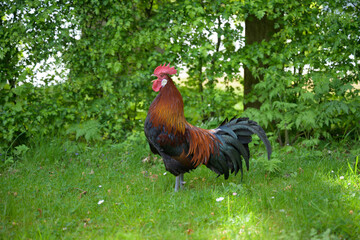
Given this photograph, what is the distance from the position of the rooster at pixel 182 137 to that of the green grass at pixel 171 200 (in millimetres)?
346

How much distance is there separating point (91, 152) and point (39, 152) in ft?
2.90

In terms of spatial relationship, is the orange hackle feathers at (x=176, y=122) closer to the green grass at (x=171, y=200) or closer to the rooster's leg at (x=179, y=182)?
the rooster's leg at (x=179, y=182)

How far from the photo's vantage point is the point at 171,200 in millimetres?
4035

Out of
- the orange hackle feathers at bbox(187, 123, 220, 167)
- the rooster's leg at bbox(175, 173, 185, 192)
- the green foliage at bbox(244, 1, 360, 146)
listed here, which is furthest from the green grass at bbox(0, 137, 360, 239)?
the green foliage at bbox(244, 1, 360, 146)

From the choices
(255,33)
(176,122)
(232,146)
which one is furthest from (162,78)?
(255,33)

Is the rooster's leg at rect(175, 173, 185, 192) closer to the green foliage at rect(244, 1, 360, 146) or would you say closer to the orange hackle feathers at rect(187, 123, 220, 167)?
the orange hackle feathers at rect(187, 123, 220, 167)

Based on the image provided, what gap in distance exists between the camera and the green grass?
331 centimetres

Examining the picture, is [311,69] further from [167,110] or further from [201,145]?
[167,110]

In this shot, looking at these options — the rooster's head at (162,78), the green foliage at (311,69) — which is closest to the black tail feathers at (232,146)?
the rooster's head at (162,78)

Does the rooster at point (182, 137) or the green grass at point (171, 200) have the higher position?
the rooster at point (182, 137)

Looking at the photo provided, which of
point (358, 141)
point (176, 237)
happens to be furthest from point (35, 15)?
point (358, 141)

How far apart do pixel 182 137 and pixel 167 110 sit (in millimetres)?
395

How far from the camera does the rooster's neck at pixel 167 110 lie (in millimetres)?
4027

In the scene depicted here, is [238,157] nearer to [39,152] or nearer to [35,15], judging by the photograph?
[39,152]
